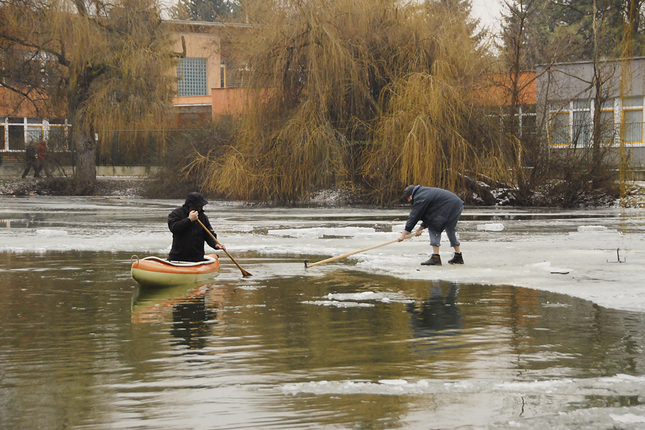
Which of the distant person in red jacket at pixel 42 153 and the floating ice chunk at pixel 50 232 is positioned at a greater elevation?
the distant person in red jacket at pixel 42 153

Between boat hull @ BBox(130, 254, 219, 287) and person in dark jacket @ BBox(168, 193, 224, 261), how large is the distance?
271 mm

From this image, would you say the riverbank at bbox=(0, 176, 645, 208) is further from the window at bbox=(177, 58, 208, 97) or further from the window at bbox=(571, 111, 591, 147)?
the window at bbox=(571, 111, 591, 147)

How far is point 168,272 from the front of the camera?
36.7 feet

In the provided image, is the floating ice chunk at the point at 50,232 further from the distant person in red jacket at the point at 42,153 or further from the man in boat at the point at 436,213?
the distant person in red jacket at the point at 42,153

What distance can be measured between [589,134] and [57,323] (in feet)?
82.4

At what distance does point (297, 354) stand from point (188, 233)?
5282mm

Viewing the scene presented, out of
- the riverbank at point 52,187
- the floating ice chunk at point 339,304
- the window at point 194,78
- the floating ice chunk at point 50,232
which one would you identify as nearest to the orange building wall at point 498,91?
the floating ice chunk at point 50,232

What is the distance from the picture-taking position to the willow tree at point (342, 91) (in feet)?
94.8

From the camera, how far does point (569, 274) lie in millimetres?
11883

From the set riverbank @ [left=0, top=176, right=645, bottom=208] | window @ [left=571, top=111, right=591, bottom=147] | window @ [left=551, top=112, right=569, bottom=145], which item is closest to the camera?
window @ [left=571, top=111, right=591, bottom=147]

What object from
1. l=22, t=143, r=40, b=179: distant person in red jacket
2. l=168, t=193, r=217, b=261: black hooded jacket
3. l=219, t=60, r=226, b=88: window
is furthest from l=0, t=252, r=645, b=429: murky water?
l=219, t=60, r=226, b=88: window

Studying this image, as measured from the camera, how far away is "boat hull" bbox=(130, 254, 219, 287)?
10875 mm

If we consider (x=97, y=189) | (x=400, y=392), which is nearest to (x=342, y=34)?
(x=97, y=189)

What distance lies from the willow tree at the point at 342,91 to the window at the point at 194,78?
27.0 metres
